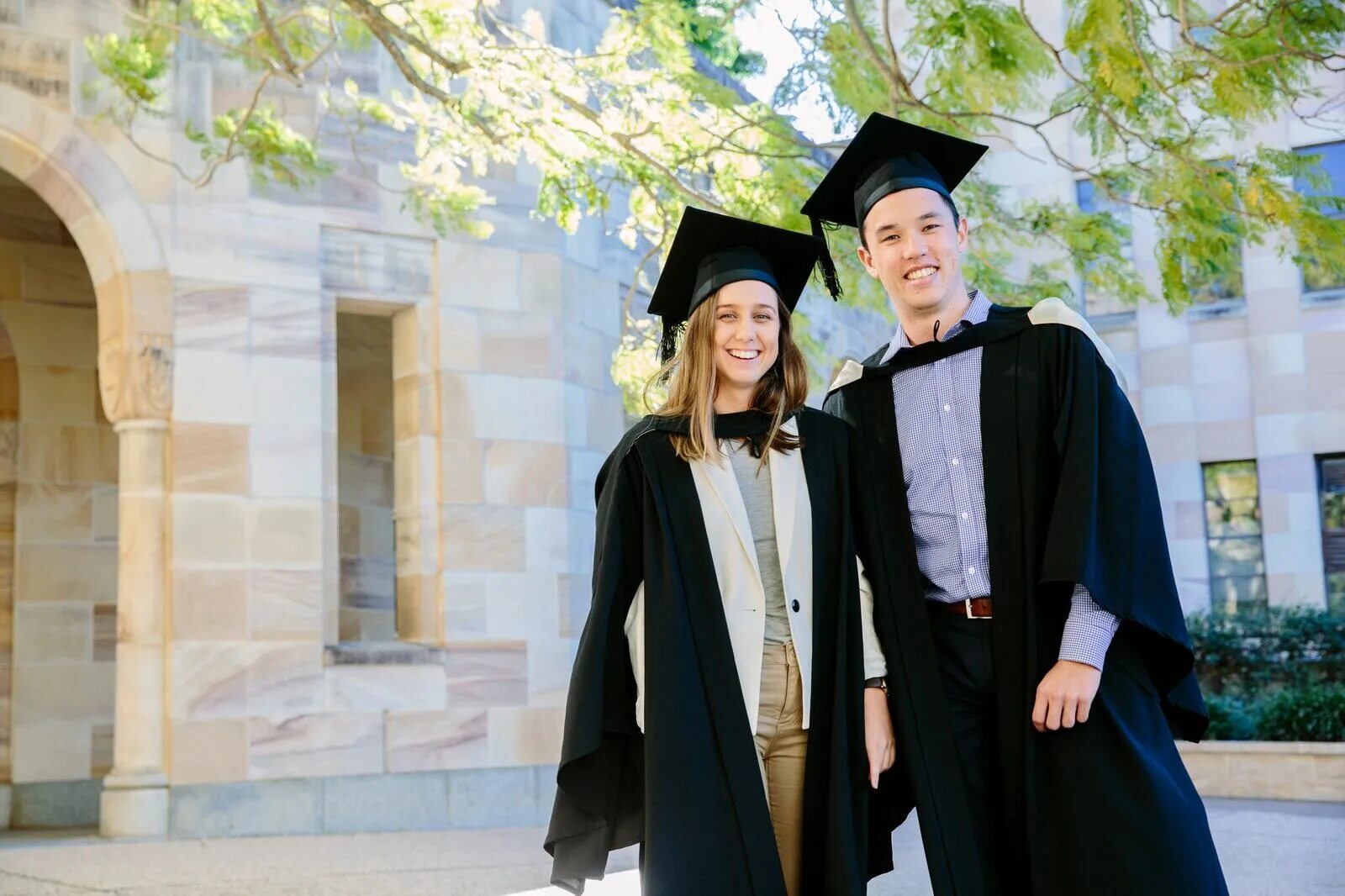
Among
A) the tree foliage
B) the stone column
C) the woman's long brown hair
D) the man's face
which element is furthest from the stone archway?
the man's face

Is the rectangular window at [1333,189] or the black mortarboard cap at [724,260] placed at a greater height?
the rectangular window at [1333,189]

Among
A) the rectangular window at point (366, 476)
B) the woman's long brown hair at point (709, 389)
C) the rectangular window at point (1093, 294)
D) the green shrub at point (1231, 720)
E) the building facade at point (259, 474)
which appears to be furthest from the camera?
the rectangular window at point (1093, 294)

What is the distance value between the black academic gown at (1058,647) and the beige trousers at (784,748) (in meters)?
0.23

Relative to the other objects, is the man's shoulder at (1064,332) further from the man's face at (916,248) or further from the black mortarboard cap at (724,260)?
the black mortarboard cap at (724,260)

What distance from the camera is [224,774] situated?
8586 millimetres

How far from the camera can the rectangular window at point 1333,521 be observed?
1616cm

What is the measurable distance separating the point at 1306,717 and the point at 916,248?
900 centimetres

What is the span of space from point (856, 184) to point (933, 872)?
1762 millimetres

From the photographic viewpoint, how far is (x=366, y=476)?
39.5 ft

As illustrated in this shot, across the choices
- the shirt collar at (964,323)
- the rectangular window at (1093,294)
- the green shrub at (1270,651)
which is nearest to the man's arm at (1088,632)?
the shirt collar at (964,323)

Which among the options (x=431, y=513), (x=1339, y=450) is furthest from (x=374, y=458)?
(x=1339, y=450)

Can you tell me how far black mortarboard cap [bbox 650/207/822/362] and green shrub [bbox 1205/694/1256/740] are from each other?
8.70 meters

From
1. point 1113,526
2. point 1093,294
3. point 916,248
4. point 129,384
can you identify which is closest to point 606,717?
point 1113,526

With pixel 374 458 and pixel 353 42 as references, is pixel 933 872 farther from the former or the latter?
pixel 374 458
